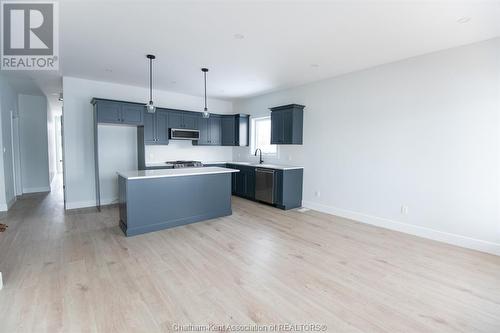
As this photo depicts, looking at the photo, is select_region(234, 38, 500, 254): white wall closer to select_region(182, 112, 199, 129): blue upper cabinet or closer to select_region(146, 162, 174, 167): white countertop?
select_region(182, 112, 199, 129): blue upper cabinet

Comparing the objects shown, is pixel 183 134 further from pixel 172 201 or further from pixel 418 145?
pixel 418 145

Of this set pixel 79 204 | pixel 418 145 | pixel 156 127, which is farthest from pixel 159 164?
pixel 418 145

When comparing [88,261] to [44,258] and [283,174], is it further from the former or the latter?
[283,174]

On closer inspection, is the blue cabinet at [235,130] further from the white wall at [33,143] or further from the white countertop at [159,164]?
the white wall at [33,143]

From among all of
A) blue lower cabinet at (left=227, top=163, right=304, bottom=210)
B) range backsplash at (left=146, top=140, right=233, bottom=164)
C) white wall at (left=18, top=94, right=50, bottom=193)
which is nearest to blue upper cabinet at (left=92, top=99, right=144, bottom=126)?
range backsplash at (left=146, top=140, right=233, bottom=164)

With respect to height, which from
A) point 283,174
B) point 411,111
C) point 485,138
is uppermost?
point 411,111

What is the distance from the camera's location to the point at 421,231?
12.1 feet

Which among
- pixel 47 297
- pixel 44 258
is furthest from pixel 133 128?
pixel 47 297

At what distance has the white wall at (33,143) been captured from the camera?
6.68 meters

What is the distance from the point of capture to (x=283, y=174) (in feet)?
16.8

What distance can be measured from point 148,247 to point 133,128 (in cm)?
350

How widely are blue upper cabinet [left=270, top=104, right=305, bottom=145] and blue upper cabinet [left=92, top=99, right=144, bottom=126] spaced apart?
303 centimetres

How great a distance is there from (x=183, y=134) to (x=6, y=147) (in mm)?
3649

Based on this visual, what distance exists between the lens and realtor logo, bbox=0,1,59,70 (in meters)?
2.51
